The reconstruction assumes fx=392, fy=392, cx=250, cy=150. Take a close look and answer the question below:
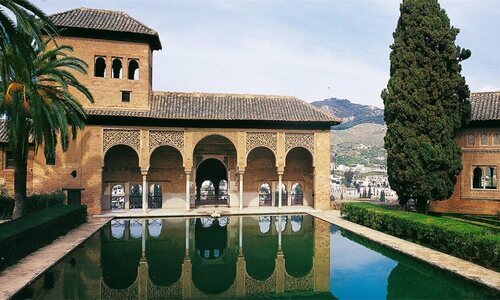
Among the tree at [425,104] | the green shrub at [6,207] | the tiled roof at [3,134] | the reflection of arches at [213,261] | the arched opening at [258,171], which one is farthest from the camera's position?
the arched opening at [258,171]

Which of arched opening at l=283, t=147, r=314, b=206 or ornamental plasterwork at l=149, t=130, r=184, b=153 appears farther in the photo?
arched opening at l=283, t=147, r=314, b=206

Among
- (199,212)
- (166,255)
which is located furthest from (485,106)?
(166,255)

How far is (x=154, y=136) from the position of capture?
69.8 feet

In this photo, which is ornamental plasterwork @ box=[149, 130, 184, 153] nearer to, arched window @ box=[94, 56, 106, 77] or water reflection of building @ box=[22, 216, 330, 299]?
arched window @ box=[94, 56, 106, 77]

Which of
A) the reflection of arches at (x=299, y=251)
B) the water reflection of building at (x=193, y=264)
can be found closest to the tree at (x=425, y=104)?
the water reflection of building at (x=193, y=264)

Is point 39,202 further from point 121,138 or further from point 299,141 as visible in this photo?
point 299,141

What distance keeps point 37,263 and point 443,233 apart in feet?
38.1

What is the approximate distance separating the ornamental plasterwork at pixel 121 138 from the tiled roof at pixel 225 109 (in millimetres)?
937

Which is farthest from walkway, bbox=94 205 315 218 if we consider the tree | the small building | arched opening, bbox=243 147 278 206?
the small building

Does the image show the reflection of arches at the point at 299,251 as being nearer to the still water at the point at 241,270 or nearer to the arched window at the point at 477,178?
the still water at the point at 241,270

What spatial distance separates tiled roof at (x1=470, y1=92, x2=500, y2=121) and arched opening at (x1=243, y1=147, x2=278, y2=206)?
11.6 meters

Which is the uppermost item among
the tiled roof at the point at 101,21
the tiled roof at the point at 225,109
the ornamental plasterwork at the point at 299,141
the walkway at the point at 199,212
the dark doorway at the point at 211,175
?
the tiled roof at the point at 101,21

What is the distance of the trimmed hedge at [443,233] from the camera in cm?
1011

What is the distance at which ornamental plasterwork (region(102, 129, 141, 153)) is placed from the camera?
20.7 m
